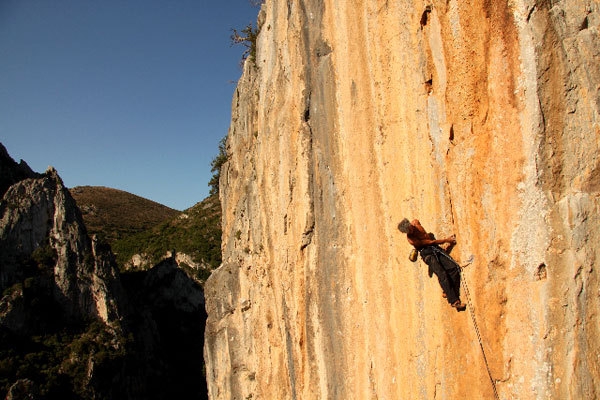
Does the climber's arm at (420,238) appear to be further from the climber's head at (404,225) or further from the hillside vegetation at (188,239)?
the hillside vegetation at (188,239)

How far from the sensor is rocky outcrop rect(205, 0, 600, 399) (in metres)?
4.72

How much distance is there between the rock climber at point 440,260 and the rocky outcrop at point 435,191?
192mm

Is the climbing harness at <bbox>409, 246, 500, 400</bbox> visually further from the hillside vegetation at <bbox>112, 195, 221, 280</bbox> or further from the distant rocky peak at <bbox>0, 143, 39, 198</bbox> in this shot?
the distant rocky peak at <bbox>0, 143, 39, 198</bbox>

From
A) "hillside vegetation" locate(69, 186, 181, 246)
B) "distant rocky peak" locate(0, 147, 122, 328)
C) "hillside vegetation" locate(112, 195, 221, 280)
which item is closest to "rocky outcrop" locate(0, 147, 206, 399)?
"distant rocky peak" locate(0, 147, 122, 328)

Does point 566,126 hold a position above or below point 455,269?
above

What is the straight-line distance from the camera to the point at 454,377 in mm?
5766

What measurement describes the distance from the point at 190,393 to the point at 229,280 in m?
25.6

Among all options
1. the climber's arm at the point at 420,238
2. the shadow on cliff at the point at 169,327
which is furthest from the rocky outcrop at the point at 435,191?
the shadow on cliff at the point at 169,327

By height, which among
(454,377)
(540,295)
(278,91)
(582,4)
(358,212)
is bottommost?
(454,377)

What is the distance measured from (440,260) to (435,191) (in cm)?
92

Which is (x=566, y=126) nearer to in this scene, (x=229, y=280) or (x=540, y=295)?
(x=540, y=295)

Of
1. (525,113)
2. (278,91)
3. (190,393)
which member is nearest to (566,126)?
(525,113)

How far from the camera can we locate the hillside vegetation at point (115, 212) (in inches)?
2234

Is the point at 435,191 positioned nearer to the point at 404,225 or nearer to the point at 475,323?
the point at 404,225
